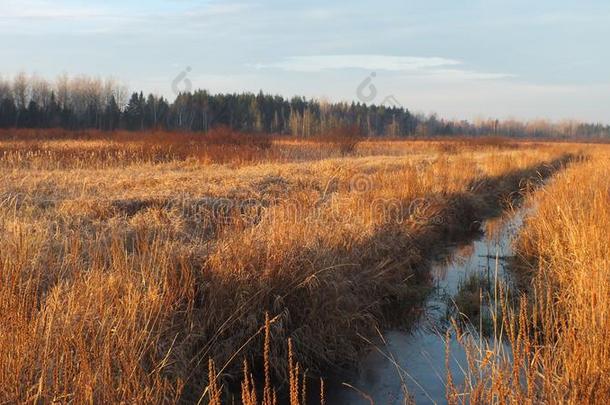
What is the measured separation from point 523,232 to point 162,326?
5.69 metres

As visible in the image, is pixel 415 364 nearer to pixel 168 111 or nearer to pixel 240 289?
pixel 240 289

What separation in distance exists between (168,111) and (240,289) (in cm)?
5963

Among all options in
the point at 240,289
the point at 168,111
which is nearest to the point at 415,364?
the point at 240,289

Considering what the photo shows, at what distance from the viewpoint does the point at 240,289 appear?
4.22 meters

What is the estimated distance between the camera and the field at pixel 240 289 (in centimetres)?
273

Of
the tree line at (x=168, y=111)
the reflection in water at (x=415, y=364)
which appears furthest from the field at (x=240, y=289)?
the tree line at (x=168, y=111)

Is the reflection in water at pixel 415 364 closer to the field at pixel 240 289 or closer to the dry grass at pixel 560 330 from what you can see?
the field at pixel 240 289

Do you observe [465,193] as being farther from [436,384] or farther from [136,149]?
[136,149]

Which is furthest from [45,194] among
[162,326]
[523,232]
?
[523,232]

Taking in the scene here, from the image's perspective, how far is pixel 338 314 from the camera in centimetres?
471

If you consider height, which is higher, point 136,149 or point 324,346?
point 136,149

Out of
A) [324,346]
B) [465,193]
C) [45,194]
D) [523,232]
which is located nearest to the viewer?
[324,346]

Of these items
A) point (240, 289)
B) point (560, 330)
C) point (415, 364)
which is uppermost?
point (240, 289)

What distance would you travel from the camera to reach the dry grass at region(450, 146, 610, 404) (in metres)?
2.59
